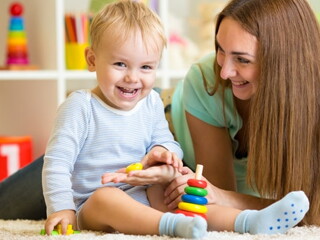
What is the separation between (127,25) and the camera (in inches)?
64.1

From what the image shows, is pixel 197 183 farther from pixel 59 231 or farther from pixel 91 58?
pixel 91 58

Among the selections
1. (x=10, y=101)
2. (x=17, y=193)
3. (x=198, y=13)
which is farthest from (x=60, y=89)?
(x=198, y=13)

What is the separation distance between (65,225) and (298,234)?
51 centimetres

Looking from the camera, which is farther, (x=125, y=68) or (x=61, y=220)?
(x=125, y=68)

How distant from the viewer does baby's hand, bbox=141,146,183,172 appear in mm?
1613

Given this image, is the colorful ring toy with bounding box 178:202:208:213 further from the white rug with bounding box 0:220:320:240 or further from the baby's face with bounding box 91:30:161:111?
the baby's face with bounding box 91:30:161:111

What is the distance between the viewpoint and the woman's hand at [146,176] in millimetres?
1521

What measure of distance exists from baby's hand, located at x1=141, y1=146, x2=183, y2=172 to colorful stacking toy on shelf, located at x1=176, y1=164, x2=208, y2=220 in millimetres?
92

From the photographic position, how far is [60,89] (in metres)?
2.98

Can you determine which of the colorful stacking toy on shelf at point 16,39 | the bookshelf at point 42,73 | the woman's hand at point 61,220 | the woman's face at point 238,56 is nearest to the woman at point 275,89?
the woman's face at point 238,56

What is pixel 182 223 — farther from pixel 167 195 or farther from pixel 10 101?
pixel 10 101

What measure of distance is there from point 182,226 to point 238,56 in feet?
1.58

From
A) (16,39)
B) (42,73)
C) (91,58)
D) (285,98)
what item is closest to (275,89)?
(285,98)

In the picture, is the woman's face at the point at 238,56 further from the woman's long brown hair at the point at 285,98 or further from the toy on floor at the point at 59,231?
the toy on floor at the point at 59,231
